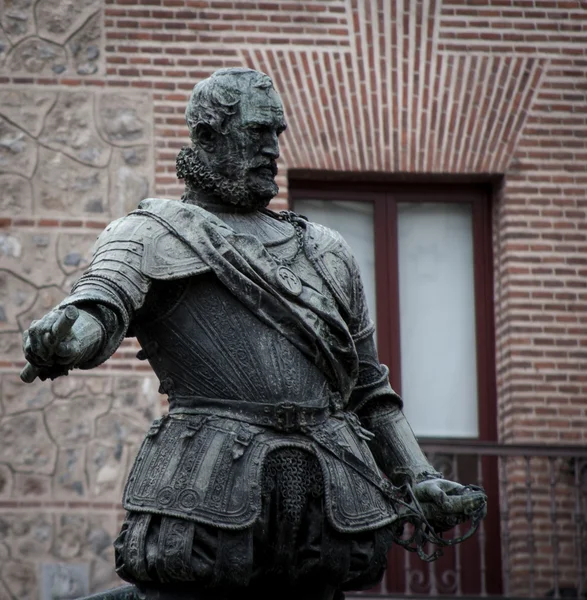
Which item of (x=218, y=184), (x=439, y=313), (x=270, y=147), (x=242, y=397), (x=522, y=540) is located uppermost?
(x=439, y=313)

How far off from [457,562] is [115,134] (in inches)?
146

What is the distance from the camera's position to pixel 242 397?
647cm

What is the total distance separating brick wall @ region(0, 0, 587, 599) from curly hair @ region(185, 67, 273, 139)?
808cm

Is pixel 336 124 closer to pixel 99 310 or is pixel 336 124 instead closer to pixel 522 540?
pixel 522 540

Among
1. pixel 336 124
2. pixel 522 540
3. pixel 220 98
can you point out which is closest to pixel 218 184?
pixel 220 98

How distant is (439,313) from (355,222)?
89 centimetres

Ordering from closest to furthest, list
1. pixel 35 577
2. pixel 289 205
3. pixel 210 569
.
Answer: pixel 210 569 → pixel 35 577 → pixel 289 205

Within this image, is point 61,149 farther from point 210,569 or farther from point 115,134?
point 210,569

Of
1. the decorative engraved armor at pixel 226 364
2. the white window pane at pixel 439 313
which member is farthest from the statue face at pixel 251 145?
the white window pane at pixel 439 313

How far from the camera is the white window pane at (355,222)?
51.3ft

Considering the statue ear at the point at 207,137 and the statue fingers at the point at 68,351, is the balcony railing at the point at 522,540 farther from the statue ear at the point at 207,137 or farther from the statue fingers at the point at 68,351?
the statue fingers at the point at 68,351

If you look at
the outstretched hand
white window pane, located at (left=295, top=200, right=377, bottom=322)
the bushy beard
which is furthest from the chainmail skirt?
white window pane, located at (left=295, top=200, right=377, bottom=322)

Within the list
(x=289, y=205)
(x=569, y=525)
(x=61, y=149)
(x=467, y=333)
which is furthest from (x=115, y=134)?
(x=569, y=525)

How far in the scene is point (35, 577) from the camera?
1455cm
